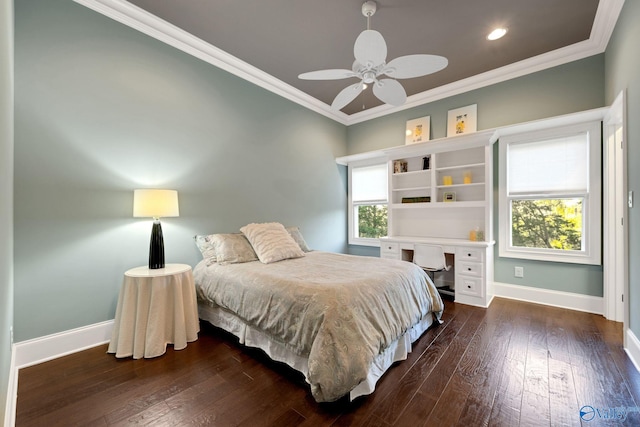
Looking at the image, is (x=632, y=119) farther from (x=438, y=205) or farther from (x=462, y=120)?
(x=438, y=205)

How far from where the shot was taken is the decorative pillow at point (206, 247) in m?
2.76

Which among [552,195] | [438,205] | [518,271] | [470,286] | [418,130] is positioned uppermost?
[418,130]

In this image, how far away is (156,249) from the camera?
2.35 m

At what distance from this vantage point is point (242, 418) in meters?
1.45

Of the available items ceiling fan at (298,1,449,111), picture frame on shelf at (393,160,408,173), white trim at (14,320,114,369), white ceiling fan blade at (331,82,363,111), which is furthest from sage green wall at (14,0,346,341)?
picture frame on shelf at (393,160,408,173)

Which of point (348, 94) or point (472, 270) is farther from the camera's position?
point (472, 270)

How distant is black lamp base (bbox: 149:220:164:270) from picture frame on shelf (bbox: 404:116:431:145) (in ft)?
11.8

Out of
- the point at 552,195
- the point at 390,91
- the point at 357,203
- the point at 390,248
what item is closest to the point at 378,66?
the point at 390,91

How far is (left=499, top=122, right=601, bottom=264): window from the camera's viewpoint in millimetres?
2932

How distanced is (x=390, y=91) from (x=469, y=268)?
2.38 metres

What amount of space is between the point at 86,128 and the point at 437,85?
4.20m

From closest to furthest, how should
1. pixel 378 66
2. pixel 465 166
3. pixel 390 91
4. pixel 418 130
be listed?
pixel 378 66 → pixel 390 91 → pixel 465 166 → pixel 418 130

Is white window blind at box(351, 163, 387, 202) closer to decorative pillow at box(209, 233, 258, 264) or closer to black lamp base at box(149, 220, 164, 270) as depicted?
decorative pillow at box(209, 233, 258, 264)

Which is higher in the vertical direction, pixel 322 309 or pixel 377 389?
Answer: pixel 322 309
